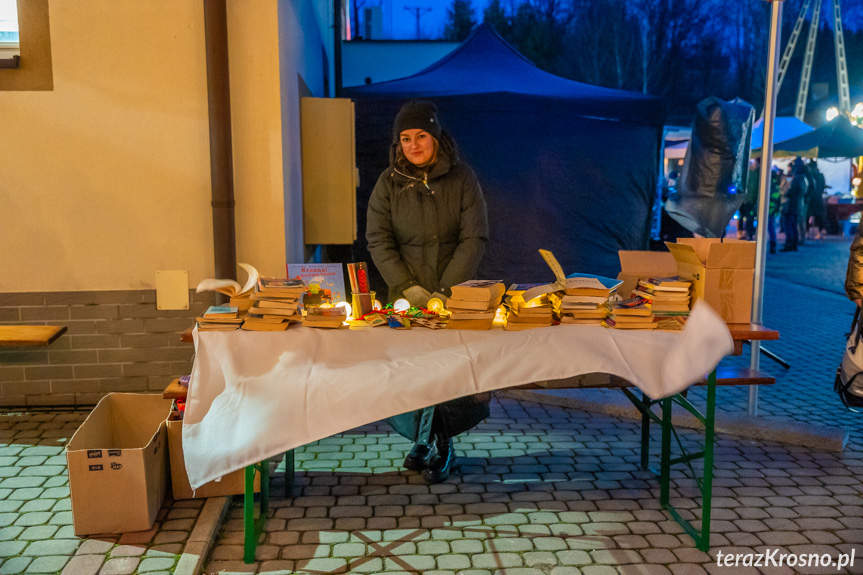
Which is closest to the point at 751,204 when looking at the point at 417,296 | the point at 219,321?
the point at 417,296

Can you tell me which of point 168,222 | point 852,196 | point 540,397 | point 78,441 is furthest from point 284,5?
point 852,196

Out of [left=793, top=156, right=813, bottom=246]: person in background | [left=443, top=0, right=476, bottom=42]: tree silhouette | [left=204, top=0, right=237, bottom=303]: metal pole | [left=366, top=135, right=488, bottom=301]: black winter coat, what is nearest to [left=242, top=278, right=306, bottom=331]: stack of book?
[left=366, top=135, right=488, bottom=301]: black winter coat

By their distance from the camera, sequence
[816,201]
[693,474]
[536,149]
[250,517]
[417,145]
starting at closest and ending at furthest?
[250,517] < [693,474] < [417,145] < [536,149] < [816,201]

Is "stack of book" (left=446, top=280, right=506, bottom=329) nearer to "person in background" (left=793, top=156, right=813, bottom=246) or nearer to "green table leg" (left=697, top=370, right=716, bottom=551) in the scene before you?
"green table leg" (left=697, top=370, right=716, bottom=551)

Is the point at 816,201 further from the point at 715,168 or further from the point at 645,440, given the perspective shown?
the point at 645,440

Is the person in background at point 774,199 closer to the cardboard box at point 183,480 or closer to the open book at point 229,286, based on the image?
the open book at point 229,286

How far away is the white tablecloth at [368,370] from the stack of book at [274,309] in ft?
0.18

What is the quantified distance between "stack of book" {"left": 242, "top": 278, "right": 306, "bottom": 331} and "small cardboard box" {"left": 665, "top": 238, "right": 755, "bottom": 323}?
190cm

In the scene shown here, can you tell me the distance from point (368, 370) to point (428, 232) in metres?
1.33

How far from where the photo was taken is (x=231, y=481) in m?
3.60

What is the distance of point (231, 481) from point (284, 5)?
123 inches

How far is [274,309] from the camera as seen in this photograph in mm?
3285

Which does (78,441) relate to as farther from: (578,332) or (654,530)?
(654,530)

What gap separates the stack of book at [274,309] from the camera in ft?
10.7
